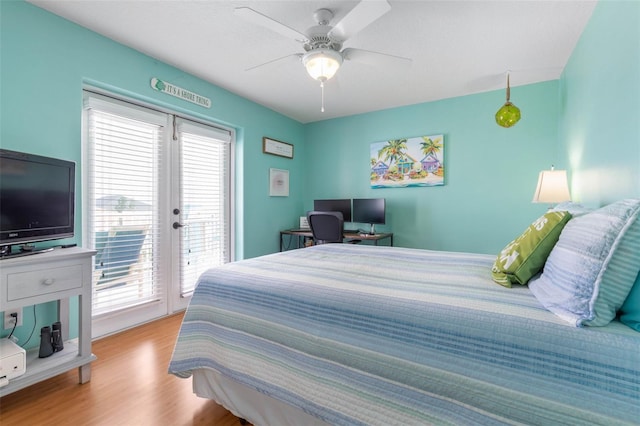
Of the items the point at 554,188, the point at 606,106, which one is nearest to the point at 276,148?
the point at 554,188

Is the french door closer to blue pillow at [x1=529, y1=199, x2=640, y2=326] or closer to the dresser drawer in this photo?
the dresser drawer

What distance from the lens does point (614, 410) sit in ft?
2.36

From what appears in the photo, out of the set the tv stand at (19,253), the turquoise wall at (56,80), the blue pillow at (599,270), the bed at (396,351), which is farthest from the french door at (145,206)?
the blue pillow at (599,270)

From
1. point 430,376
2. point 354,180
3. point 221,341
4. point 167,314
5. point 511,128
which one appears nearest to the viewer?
point 430,376

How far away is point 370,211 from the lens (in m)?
3.89

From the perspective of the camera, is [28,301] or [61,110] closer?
[28,301]

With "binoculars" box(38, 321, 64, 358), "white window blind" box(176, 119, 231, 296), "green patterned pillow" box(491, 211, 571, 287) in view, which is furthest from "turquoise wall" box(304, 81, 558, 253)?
"binoculars" box(38, 321, 64, 358)

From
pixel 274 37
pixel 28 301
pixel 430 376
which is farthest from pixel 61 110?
pixel 430 376

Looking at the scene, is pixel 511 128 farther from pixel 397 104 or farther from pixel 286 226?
pixel 286 226

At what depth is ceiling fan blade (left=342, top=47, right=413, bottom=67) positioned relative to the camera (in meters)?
1.98

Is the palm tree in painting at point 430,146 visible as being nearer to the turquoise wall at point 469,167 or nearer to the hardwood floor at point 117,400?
the turquoise wall at point 469,167

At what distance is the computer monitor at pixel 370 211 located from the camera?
12.4 feet

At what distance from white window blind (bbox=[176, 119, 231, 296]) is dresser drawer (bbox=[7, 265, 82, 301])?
1.28 m

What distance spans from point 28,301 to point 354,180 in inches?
140
